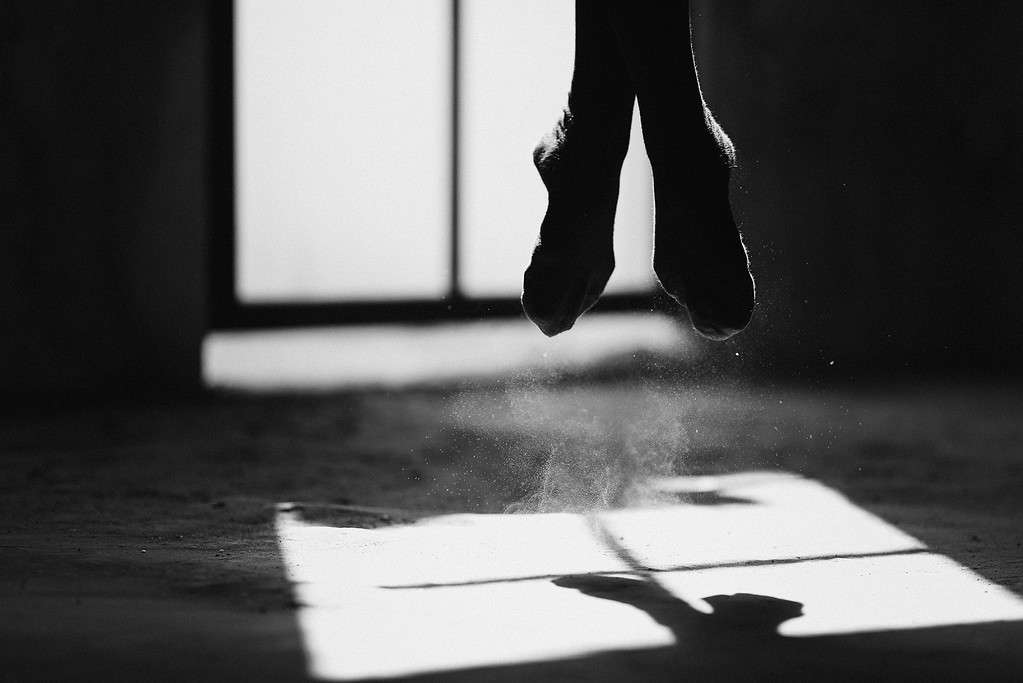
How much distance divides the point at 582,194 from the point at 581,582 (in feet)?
1.89

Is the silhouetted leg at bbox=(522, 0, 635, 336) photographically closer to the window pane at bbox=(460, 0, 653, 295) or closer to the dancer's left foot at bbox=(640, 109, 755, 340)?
the dancer's left foot at bbox=(640, 109, 755, 340)

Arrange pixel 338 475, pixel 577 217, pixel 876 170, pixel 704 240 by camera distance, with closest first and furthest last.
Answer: pixel 704 240
pixel 577 217
pixel 338 475
pixel 876 170

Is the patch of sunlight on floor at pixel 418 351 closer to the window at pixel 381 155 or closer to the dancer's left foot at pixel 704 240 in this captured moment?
the window at pixel 381 155

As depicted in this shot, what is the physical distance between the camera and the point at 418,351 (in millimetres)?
4504

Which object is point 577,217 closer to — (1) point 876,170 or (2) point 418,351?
(2) point 418,351

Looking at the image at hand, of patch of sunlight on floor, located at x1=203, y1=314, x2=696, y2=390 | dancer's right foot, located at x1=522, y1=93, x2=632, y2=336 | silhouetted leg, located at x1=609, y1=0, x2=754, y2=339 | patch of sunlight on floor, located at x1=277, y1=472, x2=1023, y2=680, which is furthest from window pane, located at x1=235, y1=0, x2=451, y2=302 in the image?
silhouetted leg, located at x1=609, y1=0, x2=754, y2=339

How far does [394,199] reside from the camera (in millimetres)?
4543

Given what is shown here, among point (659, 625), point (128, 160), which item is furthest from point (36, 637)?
point (128, 160)

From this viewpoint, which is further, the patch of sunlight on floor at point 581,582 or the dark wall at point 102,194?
the dark wall at point 102,194

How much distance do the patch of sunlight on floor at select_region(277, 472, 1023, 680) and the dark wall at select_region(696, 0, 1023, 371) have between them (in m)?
2.08

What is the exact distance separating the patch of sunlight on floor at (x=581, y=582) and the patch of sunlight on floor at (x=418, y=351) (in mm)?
1774

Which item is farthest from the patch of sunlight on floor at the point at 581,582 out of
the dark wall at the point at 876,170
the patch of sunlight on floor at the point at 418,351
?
the dark wall at the point at 876,170

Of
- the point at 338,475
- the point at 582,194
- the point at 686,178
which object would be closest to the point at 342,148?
the point at 338,475

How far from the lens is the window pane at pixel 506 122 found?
15.0 feet
